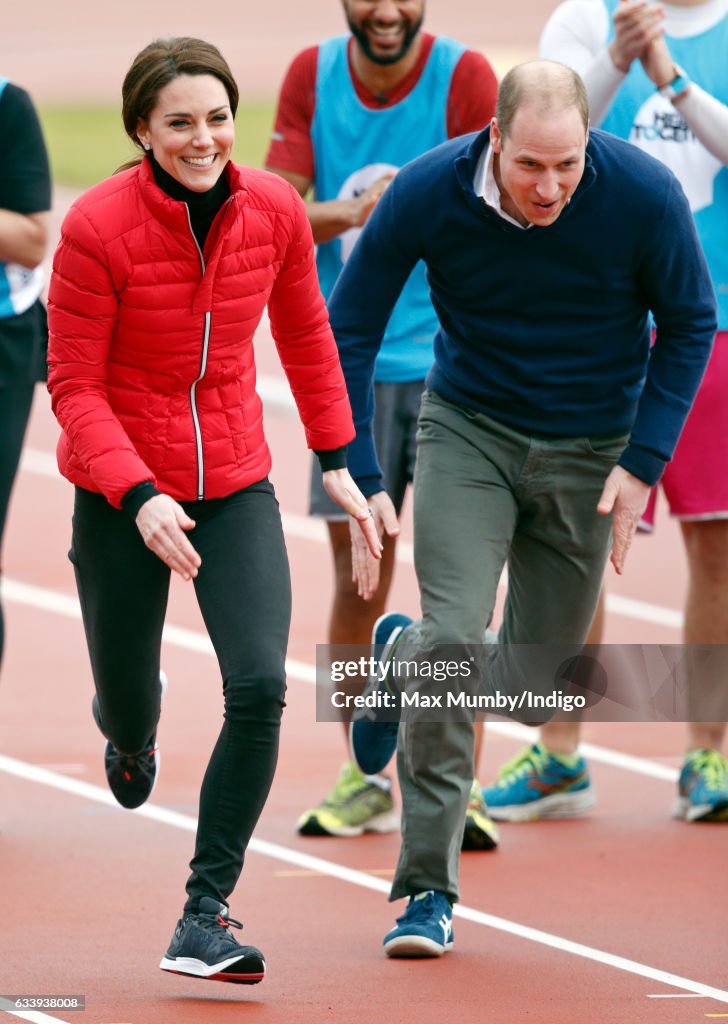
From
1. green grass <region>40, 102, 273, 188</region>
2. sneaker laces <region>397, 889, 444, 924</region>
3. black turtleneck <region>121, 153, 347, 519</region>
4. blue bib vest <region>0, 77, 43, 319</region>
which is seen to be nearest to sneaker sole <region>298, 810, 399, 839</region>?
sneaker laces <region>397, 889, 444, 924</region>

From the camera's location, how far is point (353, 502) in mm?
5371

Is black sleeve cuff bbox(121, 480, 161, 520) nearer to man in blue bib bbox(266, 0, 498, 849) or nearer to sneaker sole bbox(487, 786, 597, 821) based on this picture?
man in blue bib bbox(266, 0, 498, 849)

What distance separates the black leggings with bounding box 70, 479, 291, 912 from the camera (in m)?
5.02

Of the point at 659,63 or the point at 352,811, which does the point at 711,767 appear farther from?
the point at 659,63

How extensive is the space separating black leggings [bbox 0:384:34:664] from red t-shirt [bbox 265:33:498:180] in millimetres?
1144

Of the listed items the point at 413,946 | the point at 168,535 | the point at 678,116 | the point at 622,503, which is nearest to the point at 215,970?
the point at 413,946

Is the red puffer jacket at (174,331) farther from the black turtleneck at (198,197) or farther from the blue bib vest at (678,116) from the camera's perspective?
the blue bib vest at (678,116)

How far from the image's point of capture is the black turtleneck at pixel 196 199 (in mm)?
4992

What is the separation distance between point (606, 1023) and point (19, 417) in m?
2.80

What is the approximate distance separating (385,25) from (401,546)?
15.5 feet

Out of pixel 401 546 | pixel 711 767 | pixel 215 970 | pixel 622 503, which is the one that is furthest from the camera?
pixel 401 546

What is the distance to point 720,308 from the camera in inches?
273

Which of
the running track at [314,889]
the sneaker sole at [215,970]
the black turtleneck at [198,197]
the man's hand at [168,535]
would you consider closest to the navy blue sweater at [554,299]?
the black turtleneck at [198,197]

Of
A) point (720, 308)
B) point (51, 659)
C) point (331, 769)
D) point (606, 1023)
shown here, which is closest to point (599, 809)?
point (331, 769)
